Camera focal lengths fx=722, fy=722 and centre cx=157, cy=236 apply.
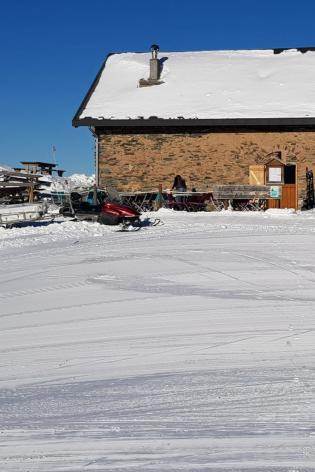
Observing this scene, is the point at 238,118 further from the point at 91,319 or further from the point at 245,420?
the point at 245,420

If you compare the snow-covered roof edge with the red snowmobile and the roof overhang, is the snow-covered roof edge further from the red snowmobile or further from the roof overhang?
the red snowmobile

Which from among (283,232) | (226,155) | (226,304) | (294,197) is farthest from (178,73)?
(226,304)

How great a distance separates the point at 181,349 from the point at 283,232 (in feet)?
32.1

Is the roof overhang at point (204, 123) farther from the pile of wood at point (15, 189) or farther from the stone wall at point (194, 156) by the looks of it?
the pile of wood at point (15, 189)

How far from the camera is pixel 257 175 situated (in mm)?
25969

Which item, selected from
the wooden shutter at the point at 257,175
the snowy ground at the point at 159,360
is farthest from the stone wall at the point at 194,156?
the snowy ground at the point at 159,360

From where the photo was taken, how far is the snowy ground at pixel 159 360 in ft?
16.7

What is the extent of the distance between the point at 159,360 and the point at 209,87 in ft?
73.3

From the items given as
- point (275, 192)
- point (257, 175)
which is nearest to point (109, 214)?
point (275, 192)

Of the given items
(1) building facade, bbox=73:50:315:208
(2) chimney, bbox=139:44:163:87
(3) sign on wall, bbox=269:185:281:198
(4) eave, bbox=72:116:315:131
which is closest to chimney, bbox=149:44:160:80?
(2) chimney, bbox=139:44:163:87

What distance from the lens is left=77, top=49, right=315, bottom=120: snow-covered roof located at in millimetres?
26125

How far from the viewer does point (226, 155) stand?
85.9ft

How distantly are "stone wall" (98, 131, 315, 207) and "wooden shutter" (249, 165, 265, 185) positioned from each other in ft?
0.50

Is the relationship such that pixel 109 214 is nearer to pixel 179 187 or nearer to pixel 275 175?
pixel 179 187
